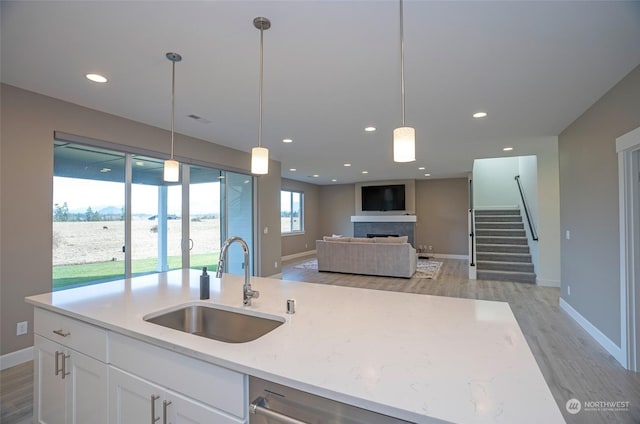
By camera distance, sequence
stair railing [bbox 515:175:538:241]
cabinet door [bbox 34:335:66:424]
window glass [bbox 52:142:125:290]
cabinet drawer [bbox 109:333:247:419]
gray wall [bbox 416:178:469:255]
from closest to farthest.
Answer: cabinet drawer [bbox 109:333:247:419]
cabinet door [bbox 34:335:66:424]
window glass [bbox 52:142:125:290]
stair railing [bbox 515:175:538:241]
gray wall [bbox 416:178:469:255]

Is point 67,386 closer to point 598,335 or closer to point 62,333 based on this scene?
point 62,333

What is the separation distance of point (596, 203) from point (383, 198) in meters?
6.57

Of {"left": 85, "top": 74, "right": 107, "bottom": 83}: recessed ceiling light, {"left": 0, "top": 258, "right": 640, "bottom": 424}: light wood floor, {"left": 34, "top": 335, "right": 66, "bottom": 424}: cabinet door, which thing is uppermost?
{"left": 85, "top": 74, "right": 107, "bottom": 83}: recessed ceiling light

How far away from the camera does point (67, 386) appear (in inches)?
62.6

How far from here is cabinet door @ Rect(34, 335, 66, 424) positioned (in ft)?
5.35

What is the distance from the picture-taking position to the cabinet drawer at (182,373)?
1038 mm

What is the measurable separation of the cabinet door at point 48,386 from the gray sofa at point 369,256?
18.0 ft

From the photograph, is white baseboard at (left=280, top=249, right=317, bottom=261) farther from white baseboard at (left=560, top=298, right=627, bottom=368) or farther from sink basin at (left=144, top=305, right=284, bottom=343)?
sink basin at (left=144, top=305, right=284, bottom=343)

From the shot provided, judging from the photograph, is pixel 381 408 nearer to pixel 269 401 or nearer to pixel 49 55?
pixel 269 401

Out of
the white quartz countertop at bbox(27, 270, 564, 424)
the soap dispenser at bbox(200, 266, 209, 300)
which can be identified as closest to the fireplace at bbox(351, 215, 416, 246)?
the white quartz countertop at bbox(27, 270, 564, 424)

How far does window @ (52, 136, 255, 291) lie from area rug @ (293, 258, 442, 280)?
→ 10.8 feet

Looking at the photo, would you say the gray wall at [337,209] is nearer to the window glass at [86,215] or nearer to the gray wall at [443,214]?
the gray wall at [443,214]

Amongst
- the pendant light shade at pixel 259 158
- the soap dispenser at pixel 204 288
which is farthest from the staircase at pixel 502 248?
the soap dispenser at pixel 204 288

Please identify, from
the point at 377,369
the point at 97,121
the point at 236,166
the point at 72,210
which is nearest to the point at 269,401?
the point at 377,369
